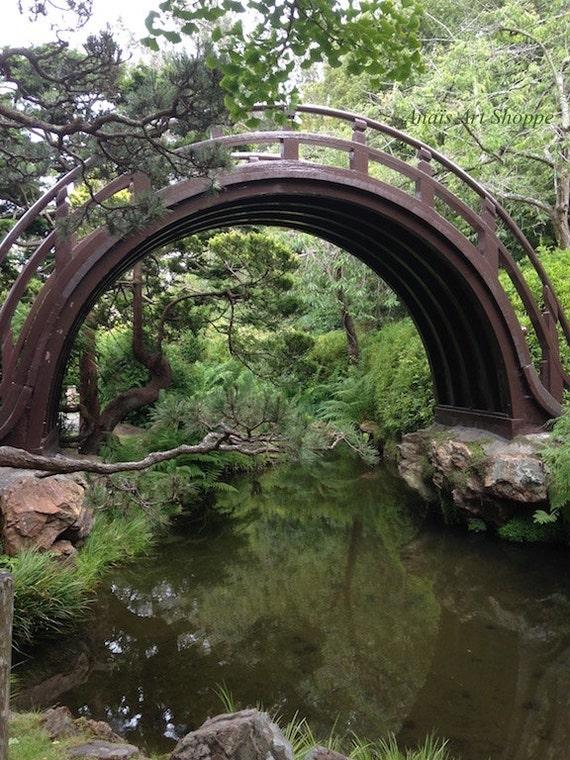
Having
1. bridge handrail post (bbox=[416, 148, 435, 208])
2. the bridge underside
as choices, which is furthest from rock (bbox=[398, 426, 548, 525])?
bridge handrail post (bbox=[416, 148, 435, 208])

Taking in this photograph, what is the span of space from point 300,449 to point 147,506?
55.0 inches

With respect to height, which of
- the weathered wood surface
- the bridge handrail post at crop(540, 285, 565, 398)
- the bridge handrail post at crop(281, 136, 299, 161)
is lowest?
the weathered wood surface

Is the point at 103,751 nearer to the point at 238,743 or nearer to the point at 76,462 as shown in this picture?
the point at 238,743

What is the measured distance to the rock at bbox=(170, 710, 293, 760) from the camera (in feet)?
7.00

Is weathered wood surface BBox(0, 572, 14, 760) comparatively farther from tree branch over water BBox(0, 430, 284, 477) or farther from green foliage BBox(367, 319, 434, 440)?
green foliage BBox(367, 319, 434, 440)

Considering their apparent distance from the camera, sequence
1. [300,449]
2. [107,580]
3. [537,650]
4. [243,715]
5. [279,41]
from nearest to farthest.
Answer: [243,715]
[279,41]
[537,650]
[300,449]
[107,580]

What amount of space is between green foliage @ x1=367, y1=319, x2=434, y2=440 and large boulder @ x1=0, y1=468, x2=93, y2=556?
700cm

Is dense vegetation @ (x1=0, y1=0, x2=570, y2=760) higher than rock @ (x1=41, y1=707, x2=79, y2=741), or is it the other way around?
dense vegetation @ (x1=0, y1=0, x2=570, y2=760)

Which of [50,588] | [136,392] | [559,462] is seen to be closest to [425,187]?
[559,462]

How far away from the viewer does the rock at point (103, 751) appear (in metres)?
2.63

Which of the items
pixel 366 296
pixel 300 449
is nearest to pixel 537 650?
pixel 300 449

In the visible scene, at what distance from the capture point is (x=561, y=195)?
11.6 m

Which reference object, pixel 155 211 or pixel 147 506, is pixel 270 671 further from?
pixel 155 211

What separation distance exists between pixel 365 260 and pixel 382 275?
0.37m
